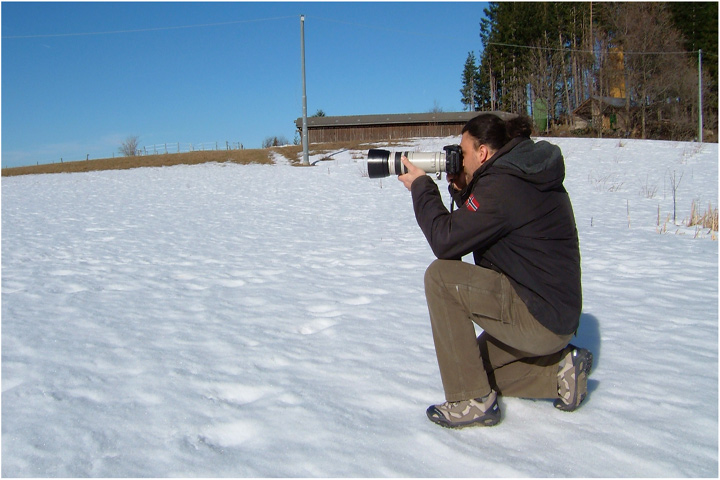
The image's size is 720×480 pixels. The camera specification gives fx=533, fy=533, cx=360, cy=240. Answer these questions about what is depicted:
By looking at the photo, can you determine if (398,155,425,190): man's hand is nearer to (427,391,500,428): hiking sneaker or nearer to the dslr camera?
the dslr camera

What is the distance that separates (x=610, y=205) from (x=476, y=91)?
50.8 m

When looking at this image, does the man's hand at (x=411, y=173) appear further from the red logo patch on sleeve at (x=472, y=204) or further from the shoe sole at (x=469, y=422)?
the shoe sole at (x=469, y=422)

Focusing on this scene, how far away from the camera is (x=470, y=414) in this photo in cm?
219

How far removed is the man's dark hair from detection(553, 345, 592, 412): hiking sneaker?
98cm

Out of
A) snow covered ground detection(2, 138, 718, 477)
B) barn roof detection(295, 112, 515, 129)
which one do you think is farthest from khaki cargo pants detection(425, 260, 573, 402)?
barn roof detection(295, 112, 515, 129)

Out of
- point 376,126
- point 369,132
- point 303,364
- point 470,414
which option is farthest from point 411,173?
point 376,126

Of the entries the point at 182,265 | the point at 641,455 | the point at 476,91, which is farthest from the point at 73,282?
the point at 476,91

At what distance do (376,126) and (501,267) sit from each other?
38.8m

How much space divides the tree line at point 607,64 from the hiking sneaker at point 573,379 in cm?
3836

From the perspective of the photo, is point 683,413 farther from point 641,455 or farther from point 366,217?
point 366,217

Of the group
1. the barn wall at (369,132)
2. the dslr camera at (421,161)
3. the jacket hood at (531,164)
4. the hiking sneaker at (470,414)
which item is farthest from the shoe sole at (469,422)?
the barn wall at (369,132)

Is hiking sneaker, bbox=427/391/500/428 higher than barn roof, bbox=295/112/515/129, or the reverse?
barn roof, bbox=295/112/515/129

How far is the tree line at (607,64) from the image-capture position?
128 feet

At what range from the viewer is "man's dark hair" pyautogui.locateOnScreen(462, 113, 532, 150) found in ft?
7.48
